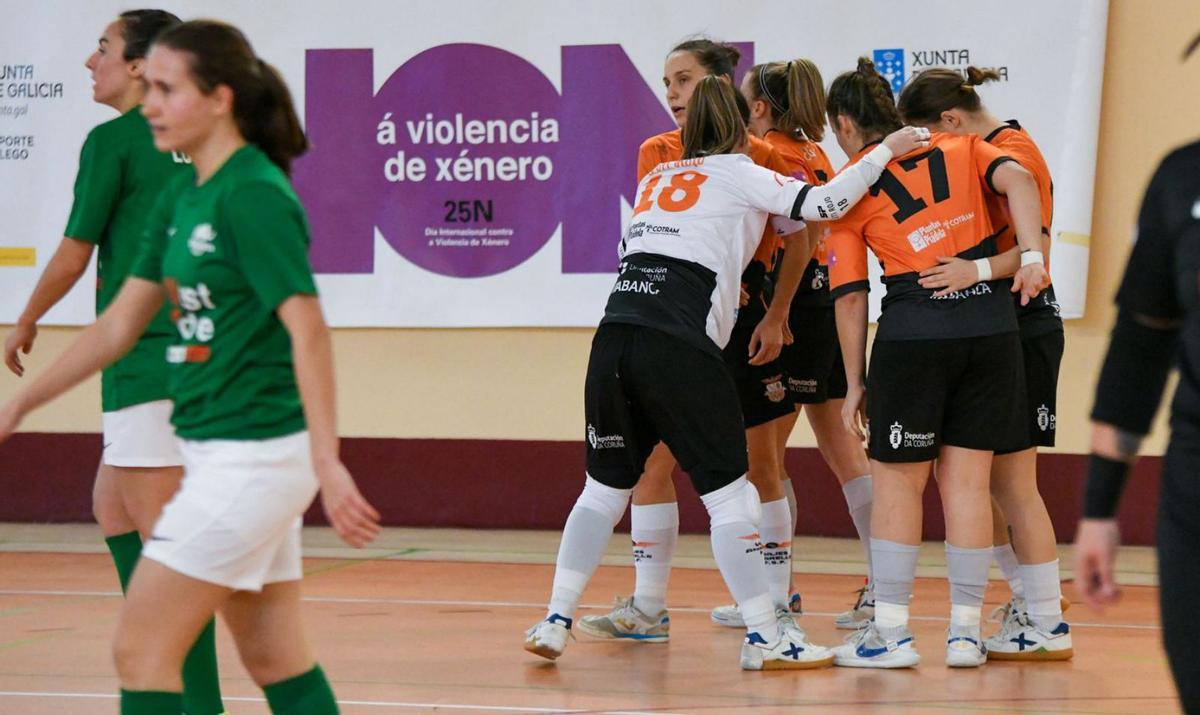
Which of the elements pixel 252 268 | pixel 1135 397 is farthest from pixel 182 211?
pixel 1135 397

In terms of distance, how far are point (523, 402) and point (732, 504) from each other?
142 inches

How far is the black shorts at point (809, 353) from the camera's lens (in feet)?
18.5

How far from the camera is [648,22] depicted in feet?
25.7

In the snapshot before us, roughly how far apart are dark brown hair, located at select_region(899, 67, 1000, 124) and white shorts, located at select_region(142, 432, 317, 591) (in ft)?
9.65

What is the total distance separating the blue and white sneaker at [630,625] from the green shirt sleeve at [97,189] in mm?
2413

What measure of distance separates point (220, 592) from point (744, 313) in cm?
309

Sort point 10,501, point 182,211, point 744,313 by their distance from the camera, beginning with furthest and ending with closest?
point 10,501 → point 744,313 → point 182,211

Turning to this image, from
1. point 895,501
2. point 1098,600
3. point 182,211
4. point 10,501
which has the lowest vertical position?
point 10,501

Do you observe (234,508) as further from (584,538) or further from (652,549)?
(652,549)

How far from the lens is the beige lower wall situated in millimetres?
7395

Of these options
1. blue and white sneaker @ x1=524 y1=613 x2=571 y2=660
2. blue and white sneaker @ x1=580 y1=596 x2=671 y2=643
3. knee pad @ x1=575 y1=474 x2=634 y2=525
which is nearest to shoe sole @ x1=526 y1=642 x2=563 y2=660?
blue and white sneaker @ x1=524 y1=613 x2=571 y2=660

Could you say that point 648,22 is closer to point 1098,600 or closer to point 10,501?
point 10,501

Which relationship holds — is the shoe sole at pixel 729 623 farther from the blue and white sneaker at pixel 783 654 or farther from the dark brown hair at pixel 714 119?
the dark brown hair at pixel 714 119

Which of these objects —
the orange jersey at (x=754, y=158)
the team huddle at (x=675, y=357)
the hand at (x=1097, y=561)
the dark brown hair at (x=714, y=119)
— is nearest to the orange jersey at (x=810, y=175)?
the team huddle at (x=675, y=357)
